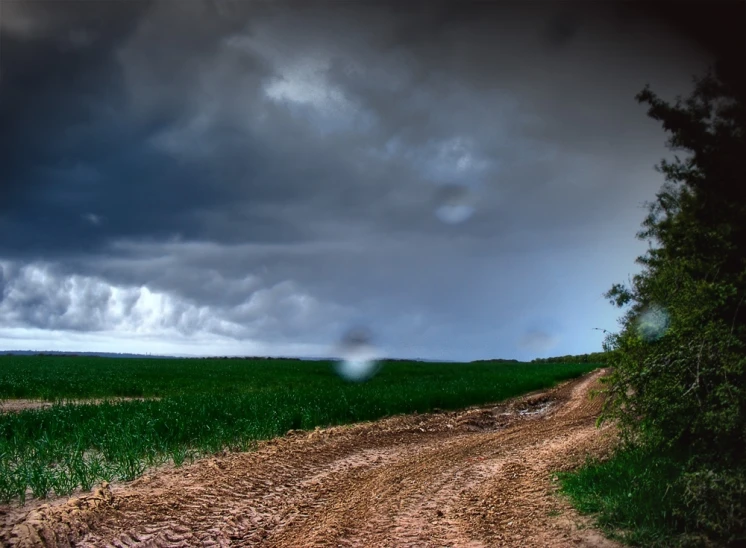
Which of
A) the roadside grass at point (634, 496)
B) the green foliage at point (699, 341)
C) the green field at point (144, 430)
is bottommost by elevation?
the green field at point (144, 430)

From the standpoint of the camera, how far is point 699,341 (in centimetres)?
695

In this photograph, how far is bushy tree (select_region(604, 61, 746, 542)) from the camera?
6.18 m

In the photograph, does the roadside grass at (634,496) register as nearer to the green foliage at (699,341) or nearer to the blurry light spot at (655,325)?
the green foliage at (699,341)

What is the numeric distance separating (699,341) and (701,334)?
0.33ft

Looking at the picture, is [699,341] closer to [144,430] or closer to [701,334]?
[701,334]

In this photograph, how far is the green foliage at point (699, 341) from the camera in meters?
6.13

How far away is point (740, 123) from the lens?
786 cm

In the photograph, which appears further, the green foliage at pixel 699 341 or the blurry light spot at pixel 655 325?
the blurry light spot at pixel 655 325

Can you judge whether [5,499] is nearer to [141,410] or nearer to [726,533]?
[141,410]

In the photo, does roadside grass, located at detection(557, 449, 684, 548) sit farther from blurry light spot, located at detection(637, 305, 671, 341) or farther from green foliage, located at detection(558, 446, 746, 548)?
blurry light spot, located at detection(637, 305, 671, 341)

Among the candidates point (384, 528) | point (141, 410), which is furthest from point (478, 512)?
point (141, 410)

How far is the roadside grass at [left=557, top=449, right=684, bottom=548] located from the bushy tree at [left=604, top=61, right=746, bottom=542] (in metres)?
0.22

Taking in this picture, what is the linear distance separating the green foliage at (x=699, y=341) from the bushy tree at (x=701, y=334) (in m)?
0.01

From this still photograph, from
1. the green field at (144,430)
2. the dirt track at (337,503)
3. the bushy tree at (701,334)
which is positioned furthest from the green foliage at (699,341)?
the green field at (144,430)
